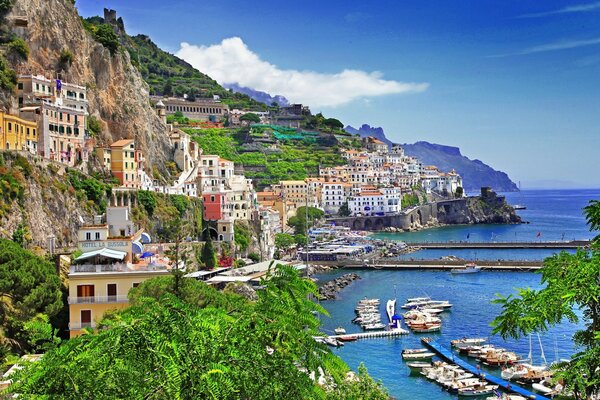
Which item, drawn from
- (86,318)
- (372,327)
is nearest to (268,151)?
(372,327)

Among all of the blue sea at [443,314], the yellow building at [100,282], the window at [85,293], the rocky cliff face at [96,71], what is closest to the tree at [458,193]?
the blue sea at [443,314]

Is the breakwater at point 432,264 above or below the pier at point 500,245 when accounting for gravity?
below

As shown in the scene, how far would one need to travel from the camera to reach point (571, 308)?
18.5 feet

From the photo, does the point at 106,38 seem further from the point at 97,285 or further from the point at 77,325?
the point at 77,325

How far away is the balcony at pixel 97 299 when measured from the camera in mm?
18828

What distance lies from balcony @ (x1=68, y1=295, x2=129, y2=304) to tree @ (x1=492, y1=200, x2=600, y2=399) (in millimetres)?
15057

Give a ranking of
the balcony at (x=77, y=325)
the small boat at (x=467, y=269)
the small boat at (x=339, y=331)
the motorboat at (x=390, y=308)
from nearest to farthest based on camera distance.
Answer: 1. the balcony at (x=77, y=325)
2. the small boat at (x=339, y=331)
3. the motorboat at (x=390, y=308)
4. the small boat at (x=467, y=269)

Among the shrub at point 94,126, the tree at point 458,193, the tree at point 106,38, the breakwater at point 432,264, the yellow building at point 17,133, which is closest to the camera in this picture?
the yellow building at point 17,133

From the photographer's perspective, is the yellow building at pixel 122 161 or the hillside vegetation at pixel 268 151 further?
the hillside vegetation at pixel 268 151

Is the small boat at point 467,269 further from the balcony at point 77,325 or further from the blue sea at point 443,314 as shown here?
the balcony at point 77,325

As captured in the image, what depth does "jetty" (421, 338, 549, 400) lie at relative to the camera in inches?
921

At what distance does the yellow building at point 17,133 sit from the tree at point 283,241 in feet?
104

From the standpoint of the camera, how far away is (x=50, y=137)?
3594cm

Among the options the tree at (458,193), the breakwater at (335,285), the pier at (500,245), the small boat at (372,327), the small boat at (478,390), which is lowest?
the small boat at (478,390)
